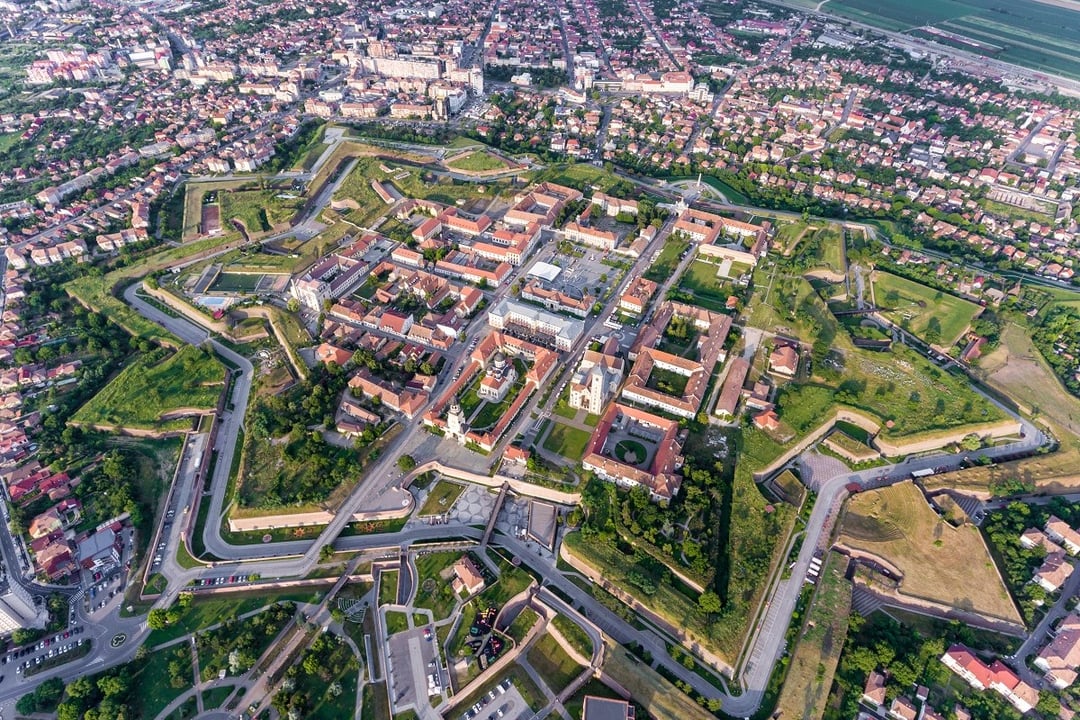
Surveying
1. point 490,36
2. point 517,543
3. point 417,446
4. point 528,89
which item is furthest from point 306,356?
point 490,36

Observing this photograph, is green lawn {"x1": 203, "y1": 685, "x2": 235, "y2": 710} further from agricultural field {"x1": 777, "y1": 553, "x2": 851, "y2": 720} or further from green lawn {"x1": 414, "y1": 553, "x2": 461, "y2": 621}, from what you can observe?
agricultural field {"x1": 777, "y1": 553, "x2": 851, "y2": 720}

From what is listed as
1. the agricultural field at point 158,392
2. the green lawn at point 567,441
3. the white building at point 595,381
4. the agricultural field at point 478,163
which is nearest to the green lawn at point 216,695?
the agricultural field at point 158,392

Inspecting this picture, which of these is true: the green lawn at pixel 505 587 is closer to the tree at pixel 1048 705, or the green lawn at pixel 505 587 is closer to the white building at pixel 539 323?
the white building at pixel 539 323

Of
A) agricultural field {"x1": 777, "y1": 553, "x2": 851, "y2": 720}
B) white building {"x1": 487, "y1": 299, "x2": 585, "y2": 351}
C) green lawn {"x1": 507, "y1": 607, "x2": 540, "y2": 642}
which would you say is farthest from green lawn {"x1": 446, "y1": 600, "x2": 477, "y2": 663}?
white building {"x1": 487, "y1": 299, "x2": 585, "y2": 351}

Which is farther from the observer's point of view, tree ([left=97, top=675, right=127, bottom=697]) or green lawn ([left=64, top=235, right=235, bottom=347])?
green lawn ([left=64, top=235, right=235, bottom=347])

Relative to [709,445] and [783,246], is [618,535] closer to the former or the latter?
[709,445]
